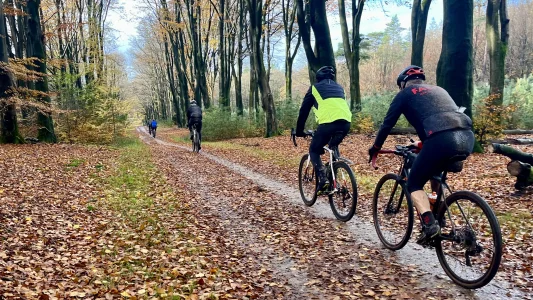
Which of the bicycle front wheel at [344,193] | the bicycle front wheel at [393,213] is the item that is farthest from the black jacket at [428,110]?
the bicycle front wheel at [344,193]

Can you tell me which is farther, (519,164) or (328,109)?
(519,164)

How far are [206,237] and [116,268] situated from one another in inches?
57.9

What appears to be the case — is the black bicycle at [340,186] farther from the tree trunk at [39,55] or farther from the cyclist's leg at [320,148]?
the tree trunk at [39,55]

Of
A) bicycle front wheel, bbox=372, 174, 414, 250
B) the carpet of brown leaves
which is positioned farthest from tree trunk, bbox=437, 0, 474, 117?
bicycle front wheel, bbox=372, 174, 414, 250

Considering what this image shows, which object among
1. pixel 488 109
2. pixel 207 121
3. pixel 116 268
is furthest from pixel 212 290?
pixel 207 121

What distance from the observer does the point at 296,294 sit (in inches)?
150

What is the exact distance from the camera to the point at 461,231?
3662 millimetres

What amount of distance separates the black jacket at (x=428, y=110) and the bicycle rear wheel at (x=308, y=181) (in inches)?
119

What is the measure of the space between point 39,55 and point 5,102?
3.15 metres

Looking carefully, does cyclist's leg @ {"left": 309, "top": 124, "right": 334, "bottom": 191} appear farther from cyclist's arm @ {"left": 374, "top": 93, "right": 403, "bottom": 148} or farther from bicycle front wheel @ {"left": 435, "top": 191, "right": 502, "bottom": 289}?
bicycle front wheel @ {"left": 435, "top": 191, "right": 502, "bottom": 289}

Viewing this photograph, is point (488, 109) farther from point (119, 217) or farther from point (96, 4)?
point (96, 4)

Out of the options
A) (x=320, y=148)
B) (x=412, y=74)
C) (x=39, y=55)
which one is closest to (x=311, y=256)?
(x=320, y=148)

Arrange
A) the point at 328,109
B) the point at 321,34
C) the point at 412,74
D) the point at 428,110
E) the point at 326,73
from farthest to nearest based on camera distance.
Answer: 1. the point at 321,34
2. the point at 326,73
3. the point at 328,109
4. the point at 412,74
5. the point at 428,110

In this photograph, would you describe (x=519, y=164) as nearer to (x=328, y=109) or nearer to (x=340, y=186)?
(x=340, y=186)
